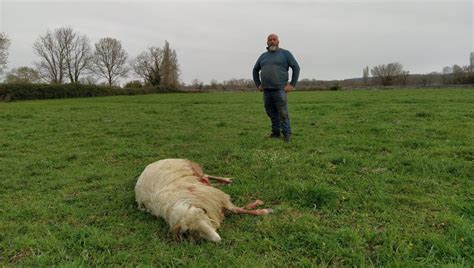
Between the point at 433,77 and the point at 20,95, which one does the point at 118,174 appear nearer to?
the point at 20,95

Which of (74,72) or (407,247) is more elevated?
(74,72)

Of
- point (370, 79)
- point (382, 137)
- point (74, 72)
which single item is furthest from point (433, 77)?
point (74, 72)

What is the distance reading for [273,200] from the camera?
4.96m

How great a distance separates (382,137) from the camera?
8977 millimetres

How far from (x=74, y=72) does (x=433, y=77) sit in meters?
67.5

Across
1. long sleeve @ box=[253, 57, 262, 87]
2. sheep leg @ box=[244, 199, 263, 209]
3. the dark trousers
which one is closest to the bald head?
long sleeve @ box=[253, 57, 262, 87]

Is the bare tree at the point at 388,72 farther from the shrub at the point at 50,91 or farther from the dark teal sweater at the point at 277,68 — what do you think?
the dark teal sweater at the point at 277,68

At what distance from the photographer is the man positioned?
846 cm

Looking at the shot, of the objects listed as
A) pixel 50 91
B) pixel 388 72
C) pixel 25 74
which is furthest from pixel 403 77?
pixel 25 74

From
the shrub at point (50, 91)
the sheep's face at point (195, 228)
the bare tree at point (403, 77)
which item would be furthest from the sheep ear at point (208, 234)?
the bare tree at point (403, 77)

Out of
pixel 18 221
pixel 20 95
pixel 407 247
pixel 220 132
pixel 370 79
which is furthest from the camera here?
pixel 370 79

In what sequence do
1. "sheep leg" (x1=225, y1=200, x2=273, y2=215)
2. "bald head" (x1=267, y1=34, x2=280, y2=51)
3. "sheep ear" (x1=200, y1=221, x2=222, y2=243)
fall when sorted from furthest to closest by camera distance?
1. "bald head" (x1=267, y1=34, x2=280, y2=51)
2. "sheep leg" (x1=225, y1=200, x2=273, y2=215)
3. "sheep ear" (x1=200, y1=221, x2=222, y2=243)

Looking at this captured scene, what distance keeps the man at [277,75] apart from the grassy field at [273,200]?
33.5 inches

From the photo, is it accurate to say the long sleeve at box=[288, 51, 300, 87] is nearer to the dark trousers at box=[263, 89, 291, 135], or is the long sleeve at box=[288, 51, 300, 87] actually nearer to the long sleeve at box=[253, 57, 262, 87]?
the dark trousers at box=[263, 89, 291, 135]
